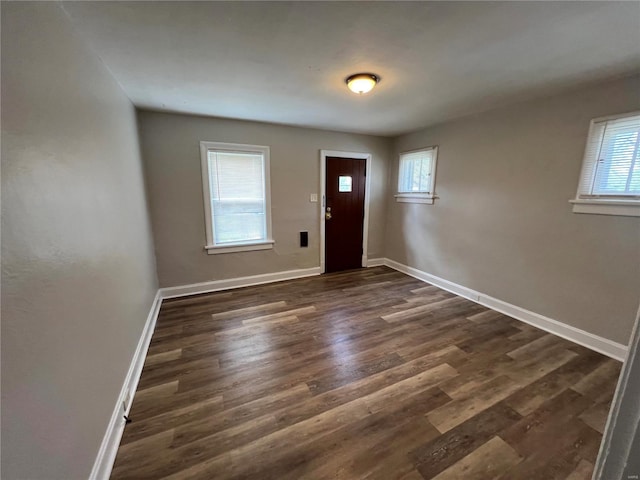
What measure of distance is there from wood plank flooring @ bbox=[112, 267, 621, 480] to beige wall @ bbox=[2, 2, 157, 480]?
413 mm

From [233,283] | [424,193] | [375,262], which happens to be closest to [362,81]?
[424,193]

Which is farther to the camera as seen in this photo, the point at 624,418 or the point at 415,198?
the point at 415,198

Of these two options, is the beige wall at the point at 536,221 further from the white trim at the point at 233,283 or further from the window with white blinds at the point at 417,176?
the white trim at the point at 233,283

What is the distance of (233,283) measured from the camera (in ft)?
12.1

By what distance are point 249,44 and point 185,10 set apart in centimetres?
40

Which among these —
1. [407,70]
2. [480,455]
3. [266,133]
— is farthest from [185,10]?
[480,455]

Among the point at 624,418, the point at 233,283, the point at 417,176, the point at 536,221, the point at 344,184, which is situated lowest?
the point at 233,283

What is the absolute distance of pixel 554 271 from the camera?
252cm

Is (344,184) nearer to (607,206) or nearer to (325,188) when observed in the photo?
(325,188)

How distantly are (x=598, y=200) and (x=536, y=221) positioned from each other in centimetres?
50

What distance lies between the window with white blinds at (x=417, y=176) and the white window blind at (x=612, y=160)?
1637 millimetres

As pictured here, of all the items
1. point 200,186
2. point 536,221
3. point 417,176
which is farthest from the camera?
point 417,176

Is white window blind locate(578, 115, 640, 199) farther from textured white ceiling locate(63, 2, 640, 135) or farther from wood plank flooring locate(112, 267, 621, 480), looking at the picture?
wood plank flooring locate(112, 267, 621, 480)

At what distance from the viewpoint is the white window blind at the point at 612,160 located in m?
2.02
